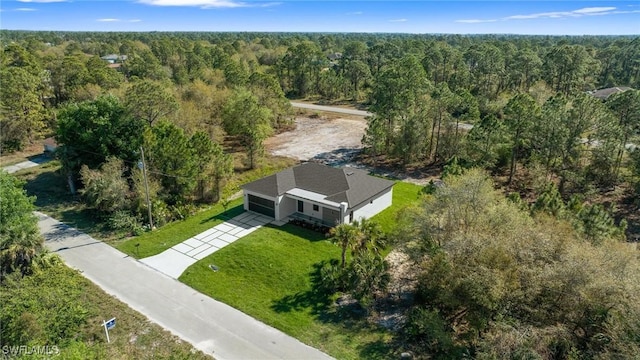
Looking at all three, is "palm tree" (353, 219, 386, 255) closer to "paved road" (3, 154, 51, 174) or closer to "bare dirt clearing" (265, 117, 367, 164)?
"bare dirt clearing" (265, 117, 367, 164)

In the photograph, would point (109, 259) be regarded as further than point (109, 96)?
No

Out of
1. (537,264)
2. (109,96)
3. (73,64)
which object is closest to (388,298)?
(537,264)

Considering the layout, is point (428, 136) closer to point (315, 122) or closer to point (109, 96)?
point (315, 122)

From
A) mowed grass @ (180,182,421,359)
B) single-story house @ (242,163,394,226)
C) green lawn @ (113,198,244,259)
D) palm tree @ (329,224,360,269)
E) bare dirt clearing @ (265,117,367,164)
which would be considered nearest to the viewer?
mowed grass @ (180,182,421,359)

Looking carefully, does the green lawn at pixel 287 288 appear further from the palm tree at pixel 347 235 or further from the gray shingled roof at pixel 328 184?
the gray shingled roof at pixel 328 184

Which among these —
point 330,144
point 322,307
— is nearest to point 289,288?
point 322,307

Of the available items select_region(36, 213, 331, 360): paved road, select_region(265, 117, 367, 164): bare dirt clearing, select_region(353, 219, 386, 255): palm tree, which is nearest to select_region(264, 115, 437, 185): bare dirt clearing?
select_region(265, 117, 367, 164): bare dirt clearing

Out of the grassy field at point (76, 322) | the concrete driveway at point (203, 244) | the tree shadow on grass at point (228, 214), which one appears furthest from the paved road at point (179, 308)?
the tree shadow on grass at point (228, 214)

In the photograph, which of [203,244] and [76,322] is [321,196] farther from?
[76,322]

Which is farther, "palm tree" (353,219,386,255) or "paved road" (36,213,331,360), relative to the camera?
"palm tree" (353,219,386,255)
